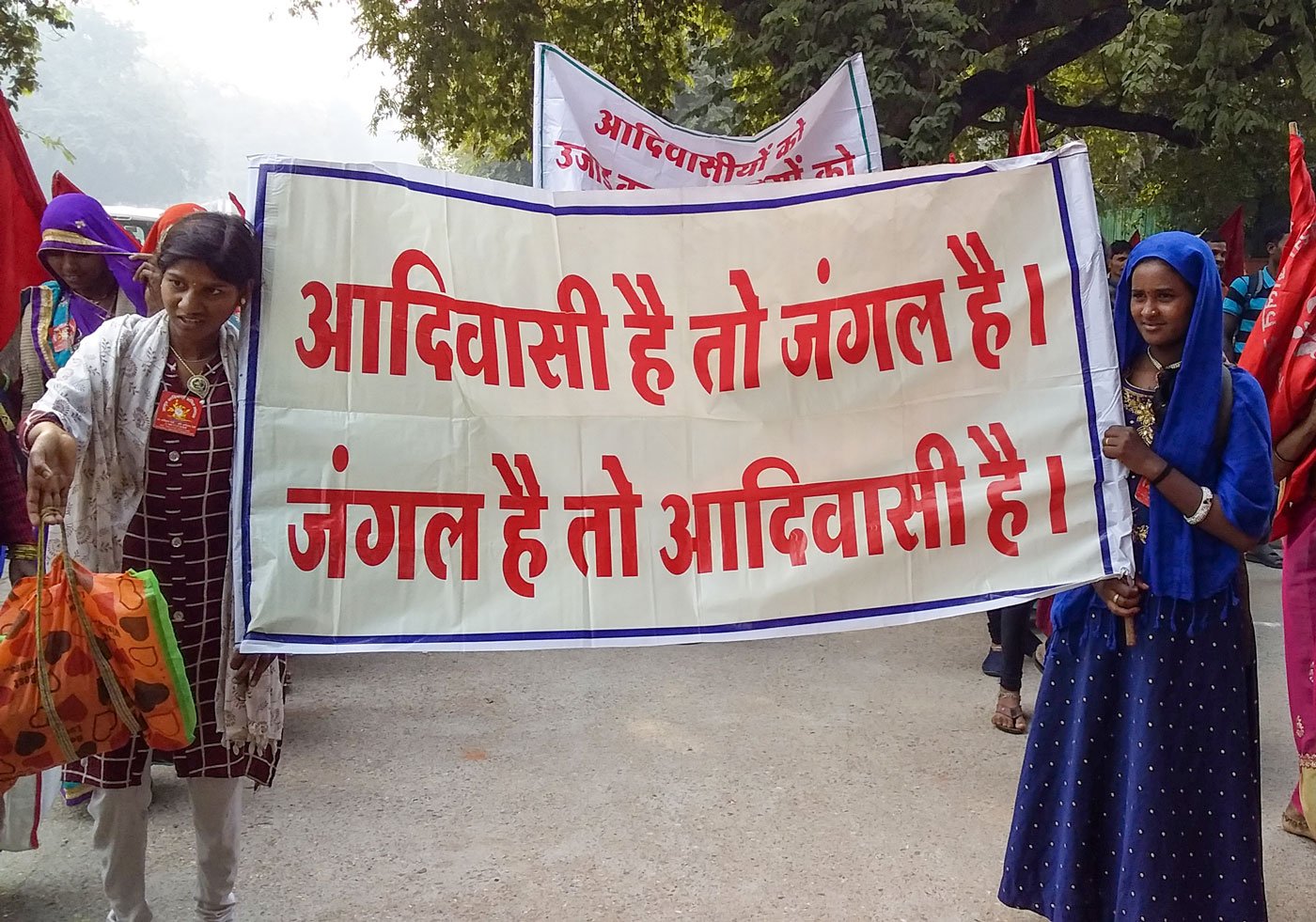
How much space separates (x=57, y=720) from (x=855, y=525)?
1.66 m

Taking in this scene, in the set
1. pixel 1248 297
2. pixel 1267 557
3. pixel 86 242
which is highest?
pixel 1248 297

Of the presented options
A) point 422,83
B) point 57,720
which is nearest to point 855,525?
point 57,720

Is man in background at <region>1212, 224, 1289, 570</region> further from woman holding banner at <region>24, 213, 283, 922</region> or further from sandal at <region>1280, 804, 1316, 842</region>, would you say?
woman holding banner at <region>24, 213, 283, 922</region>

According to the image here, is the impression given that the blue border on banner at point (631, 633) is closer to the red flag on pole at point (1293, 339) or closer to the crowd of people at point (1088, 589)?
the crowd of people at point (1088, 589)

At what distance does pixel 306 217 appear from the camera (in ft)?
7.27

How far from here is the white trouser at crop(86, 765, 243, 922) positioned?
2.32 metres

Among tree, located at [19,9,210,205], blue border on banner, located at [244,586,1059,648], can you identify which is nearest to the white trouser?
blue border on banner, located at [244,586,1059,648]

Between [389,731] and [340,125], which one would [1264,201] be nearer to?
[389,731]

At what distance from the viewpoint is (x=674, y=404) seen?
2.36 m

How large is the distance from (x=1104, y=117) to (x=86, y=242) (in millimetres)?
12453

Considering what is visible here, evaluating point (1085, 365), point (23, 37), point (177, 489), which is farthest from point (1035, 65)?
point (23, 37)

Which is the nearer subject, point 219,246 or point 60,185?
point 219,246

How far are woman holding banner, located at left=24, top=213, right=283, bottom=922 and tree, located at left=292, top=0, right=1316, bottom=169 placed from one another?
656 cm

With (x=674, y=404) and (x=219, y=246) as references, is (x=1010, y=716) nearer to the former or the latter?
(x=674, y=404)
